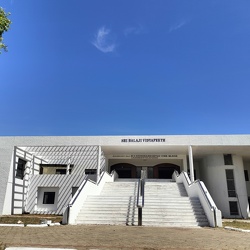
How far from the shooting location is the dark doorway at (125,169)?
24.3m

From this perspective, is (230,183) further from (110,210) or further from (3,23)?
(3,23)

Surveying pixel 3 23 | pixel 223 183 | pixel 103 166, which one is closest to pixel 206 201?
pixel 223 183

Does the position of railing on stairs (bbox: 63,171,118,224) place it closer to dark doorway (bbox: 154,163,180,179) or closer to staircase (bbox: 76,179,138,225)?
staircase (bbox: 76,179,138,225)

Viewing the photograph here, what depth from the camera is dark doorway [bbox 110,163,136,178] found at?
2435cm

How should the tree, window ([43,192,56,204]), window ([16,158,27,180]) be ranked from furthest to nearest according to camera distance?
window ([43,192,56,204]), window ([16,158,27,180]), the tree

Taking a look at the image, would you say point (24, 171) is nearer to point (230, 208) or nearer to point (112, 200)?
point (112, 200)

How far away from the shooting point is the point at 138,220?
10328mm

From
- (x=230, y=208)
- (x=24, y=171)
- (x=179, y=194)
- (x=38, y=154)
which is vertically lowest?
(x=230, y=208)

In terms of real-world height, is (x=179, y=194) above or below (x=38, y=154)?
below

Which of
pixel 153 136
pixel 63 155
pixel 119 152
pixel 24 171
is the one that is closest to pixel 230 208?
pixel 153 136

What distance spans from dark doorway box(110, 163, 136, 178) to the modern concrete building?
1292 millimetres

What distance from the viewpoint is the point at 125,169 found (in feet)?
80.7

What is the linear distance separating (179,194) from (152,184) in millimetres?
2883

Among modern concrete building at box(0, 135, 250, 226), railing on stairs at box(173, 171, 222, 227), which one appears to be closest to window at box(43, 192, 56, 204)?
modern concrete building at box(0, 135, 250, 226)
